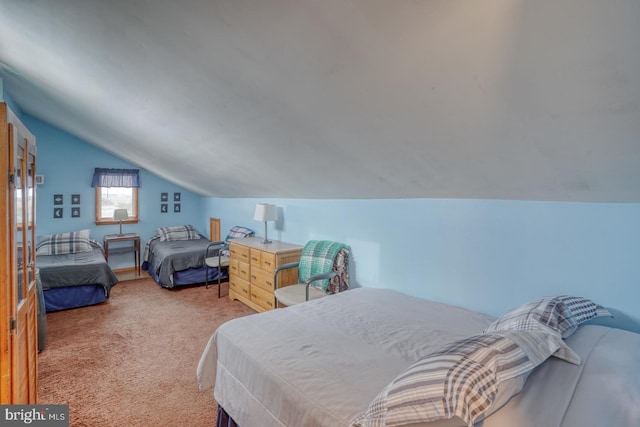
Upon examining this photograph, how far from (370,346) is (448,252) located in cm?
109

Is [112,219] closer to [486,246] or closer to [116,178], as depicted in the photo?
[116,178]

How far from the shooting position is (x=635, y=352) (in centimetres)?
128

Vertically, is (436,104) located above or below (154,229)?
above

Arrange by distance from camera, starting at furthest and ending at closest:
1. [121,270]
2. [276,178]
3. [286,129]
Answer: [121,270], [276,178], [286,129]

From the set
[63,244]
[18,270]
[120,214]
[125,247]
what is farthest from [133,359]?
[125,247]

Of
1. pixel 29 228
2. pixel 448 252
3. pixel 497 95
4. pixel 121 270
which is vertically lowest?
Result: pixel 121 270

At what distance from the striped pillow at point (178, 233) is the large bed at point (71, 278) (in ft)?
4.04

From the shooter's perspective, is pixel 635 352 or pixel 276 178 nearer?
pixel 635 352

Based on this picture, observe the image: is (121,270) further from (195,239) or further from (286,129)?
(286,129)

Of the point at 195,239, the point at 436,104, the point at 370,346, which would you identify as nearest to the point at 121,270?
the point at 195,239

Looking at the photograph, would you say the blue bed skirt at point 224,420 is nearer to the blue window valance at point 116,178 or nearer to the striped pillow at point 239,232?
the striped pillow at point 239,232

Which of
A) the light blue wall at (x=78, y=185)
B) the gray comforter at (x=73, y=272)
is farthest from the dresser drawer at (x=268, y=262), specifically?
the light blue wall at (x=78, y=185)
